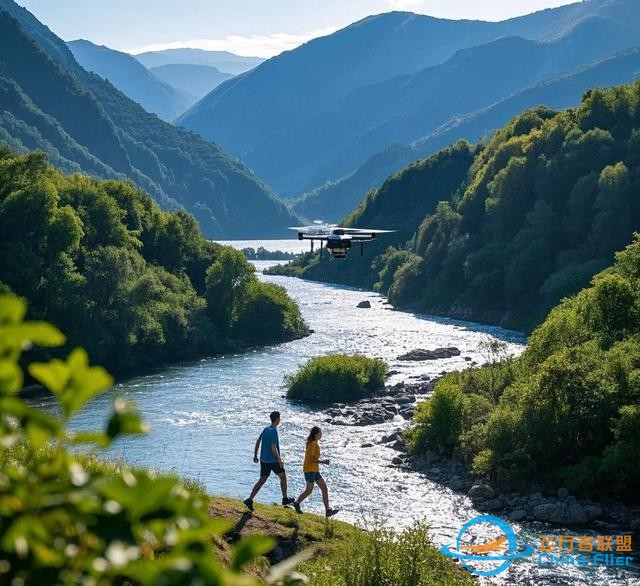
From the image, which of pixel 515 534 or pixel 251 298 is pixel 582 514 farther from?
pixel 251 298

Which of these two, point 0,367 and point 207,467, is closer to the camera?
point 0,367

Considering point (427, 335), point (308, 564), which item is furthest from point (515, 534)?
point (427, 335)

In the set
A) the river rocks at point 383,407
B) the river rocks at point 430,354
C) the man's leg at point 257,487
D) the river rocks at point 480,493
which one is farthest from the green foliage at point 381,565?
the river rocks at point 430,354

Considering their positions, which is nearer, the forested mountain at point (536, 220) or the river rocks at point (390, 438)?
the river rocks at point (390, 438)

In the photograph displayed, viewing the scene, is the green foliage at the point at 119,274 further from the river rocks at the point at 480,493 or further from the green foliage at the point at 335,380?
the river rocks at the point at 480,493

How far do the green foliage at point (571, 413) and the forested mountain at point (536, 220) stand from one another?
36.4m

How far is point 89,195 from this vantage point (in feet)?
231

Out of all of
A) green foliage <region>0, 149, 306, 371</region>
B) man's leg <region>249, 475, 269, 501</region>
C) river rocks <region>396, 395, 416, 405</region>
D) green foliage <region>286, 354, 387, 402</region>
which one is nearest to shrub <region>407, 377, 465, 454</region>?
river rocks <region>396, 395, 416, 405</region>

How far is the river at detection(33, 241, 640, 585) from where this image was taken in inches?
1032

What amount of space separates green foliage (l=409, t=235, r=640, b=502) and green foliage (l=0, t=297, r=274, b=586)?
87.6 feet

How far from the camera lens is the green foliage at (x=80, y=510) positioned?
6.23 feet

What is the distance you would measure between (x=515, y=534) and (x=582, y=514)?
8.36 ft

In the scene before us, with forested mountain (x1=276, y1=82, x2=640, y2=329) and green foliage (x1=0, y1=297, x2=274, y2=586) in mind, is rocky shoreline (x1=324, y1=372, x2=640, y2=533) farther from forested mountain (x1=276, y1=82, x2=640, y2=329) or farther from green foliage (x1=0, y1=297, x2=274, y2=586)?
forested mountain (x1=276, y1=82, x2=640, y2=329)

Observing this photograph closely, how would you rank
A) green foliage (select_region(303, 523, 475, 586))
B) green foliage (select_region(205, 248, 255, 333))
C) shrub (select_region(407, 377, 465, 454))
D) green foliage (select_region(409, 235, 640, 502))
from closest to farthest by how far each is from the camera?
green foliage (select_region(303, 523, 475, 586)) → green foliage (select_region(409, 235, 640, 502)) → shrub (select_region(407, 377, 465, 454)) → green foliage (select_region(205, 248, 255, 333))
